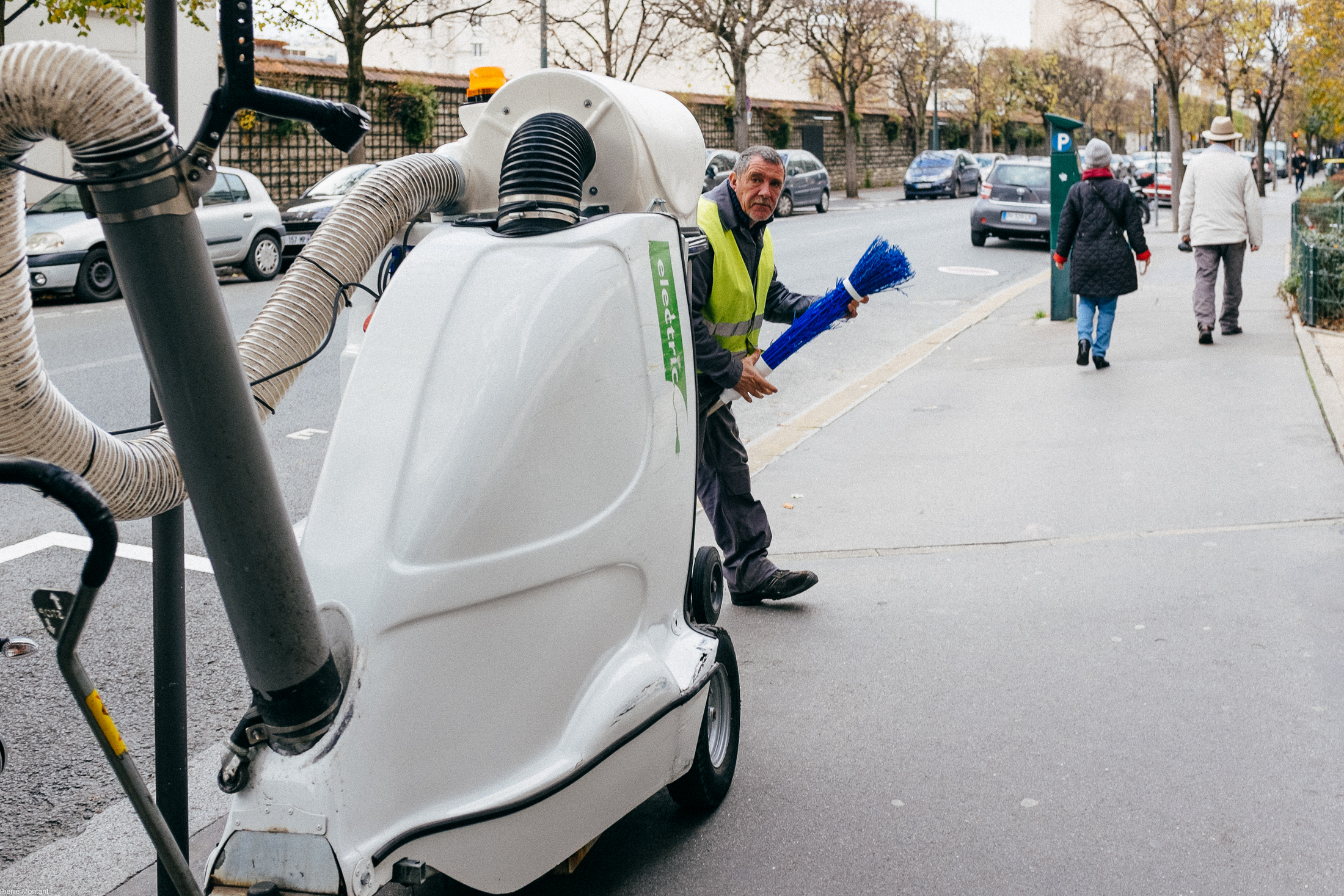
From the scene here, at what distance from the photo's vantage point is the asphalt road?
155 inches

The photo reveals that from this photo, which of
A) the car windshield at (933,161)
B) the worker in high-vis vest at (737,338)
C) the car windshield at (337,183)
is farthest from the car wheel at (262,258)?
the car windshield at (933,161)

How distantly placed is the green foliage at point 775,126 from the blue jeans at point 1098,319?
3761cm

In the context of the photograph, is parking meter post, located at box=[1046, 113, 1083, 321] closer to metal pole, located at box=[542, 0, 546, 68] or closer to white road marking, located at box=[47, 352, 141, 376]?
white road marking, located at box=[47, 352, 141, 376]

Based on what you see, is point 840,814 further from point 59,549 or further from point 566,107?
point 59,549

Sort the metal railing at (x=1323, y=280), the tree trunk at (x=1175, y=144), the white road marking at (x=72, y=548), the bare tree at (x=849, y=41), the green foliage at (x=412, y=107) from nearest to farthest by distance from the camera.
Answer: the white road marking at (x=72, y=548) < the metal railing at (x=1323, y=280) < the tree trunk at (x=1175, y=144) < the green foliage at (x=412, y=107) < the bare tree at (x=849, y=41)

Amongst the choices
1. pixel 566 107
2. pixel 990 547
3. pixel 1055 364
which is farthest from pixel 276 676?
pixel 1055 364

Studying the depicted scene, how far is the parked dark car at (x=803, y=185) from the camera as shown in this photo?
32906mm

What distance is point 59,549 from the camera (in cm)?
616

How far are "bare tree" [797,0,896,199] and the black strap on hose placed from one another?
4180 centimetres

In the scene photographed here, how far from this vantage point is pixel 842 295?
199 inches

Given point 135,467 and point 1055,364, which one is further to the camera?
point 1055,364

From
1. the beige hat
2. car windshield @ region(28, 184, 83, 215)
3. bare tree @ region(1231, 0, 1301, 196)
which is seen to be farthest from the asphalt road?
bare tree @ region(1231, 0, 1301, 196)

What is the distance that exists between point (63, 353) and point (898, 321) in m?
8.22

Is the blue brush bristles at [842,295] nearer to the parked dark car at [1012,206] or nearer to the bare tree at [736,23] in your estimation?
the parked dark car at [1012,206]
